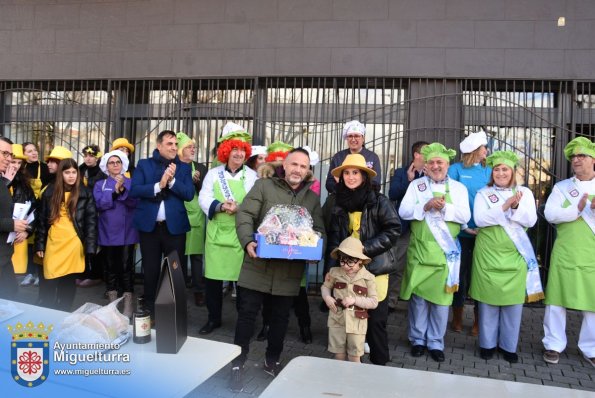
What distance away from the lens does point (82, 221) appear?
4.68 meters

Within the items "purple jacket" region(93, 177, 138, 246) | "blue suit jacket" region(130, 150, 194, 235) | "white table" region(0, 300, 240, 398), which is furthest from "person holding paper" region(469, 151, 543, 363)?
"purple jacket" region(93, 177, 138, 246)

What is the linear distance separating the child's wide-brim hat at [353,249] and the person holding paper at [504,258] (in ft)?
4.56

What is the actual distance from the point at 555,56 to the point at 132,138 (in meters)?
5.97

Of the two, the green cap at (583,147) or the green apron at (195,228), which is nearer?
the green cap at (583,147)

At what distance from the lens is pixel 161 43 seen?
22.4ft

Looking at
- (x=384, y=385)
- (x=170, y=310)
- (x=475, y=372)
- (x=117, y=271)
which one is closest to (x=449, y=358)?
(x=475, y=372)

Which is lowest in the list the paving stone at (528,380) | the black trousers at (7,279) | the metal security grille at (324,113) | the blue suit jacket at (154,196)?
the paving stone at (528,380)

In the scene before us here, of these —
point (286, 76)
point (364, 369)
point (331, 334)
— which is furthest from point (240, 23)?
point (364, 369)

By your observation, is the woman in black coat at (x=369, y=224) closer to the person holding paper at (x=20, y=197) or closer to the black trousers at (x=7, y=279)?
the black trousers at (x=7, y=279)

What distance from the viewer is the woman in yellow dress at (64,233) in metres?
4.50

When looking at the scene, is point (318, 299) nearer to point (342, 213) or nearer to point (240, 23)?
point (342, 213)

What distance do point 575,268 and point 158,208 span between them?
3.80 meters

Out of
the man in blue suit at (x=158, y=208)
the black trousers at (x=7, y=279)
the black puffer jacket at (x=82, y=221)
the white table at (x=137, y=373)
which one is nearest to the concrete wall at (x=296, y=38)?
the man in blue suit at (x=158, y=208)

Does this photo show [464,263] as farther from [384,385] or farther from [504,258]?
[384,385]
